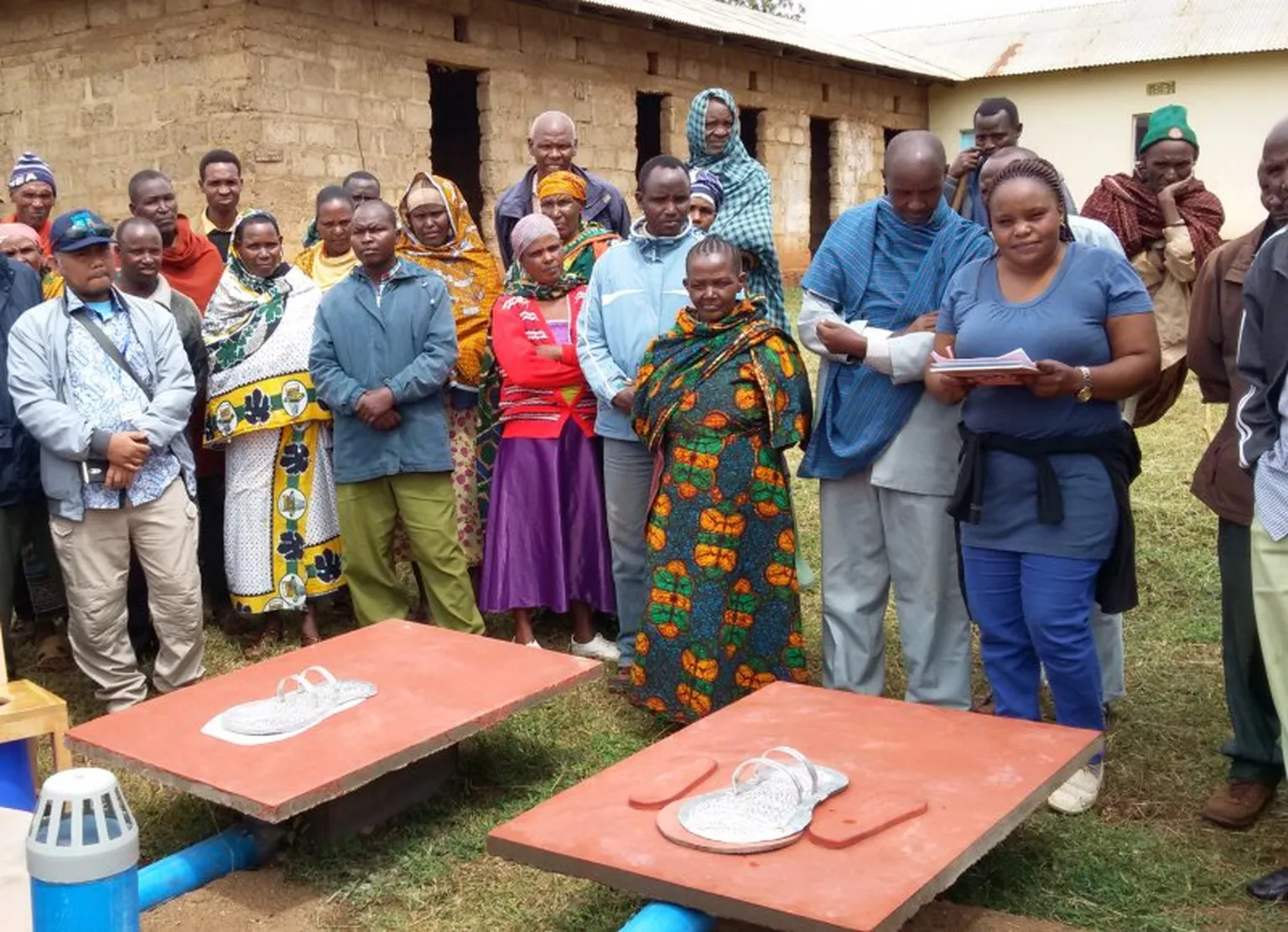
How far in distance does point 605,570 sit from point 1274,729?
8.16 ft

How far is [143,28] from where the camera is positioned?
33.4ft

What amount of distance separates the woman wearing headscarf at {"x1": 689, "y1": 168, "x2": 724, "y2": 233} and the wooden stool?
2.95 metres

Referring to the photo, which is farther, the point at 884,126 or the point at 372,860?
the point at 884,126

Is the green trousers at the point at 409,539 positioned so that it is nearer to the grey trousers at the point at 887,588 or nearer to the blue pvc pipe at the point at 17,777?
the grey trousers at the point at 887,588

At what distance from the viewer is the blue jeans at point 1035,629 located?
344 cm

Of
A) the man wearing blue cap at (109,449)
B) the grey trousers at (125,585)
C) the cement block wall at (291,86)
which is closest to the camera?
the man wearing blue cap at (109,449)

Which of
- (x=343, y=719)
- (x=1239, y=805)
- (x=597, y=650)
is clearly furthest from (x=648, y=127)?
(x=1239, y=805)

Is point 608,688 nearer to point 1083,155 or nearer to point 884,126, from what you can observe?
point 884,126

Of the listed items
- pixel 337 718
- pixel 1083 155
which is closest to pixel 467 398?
pixel 337 718

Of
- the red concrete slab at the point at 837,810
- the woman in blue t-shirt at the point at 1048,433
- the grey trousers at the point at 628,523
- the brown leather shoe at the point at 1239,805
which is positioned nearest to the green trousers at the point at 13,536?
the grey trousers at the point at 628,523

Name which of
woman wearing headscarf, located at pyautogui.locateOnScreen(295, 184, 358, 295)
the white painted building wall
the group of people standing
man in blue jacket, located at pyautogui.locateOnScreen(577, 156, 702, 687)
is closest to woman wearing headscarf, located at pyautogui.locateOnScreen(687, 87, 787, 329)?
the group of people standing

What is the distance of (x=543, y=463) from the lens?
16.3 feet

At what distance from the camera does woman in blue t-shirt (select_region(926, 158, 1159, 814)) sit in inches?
131

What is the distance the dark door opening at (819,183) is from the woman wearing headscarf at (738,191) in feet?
46.1
